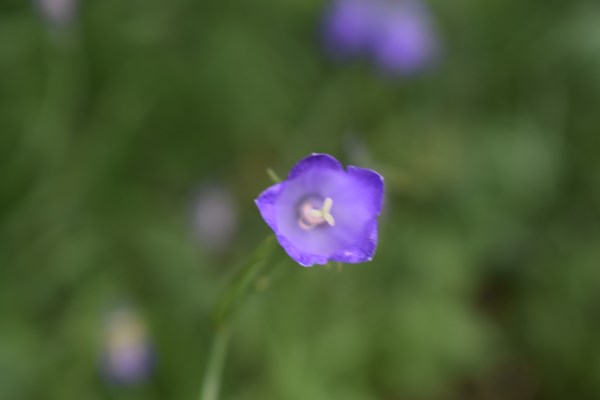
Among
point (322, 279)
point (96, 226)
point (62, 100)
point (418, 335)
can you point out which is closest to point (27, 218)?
point (96, 226)

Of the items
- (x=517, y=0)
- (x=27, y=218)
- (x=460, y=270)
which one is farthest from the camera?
(x=517, y=0)

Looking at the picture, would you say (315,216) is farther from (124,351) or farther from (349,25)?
(349,25)

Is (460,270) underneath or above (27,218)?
above

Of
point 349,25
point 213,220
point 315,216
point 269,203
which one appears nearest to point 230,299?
point 315,216

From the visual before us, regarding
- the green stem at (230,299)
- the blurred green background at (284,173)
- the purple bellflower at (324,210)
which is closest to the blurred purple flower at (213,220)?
the blurred green background at (284,173)

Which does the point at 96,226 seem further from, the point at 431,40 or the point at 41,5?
the point at 431,40

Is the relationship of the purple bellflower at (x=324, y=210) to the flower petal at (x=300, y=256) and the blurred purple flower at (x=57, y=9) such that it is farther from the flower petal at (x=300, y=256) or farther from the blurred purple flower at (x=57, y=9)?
the blurred purple flower at (x=57, y=9)
